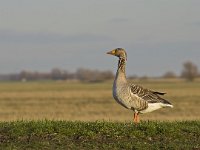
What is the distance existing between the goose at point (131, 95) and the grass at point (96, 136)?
109 cm

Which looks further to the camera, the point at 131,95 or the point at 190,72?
the point at 190,72

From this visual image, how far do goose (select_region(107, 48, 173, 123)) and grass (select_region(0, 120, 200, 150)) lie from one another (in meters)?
1.09

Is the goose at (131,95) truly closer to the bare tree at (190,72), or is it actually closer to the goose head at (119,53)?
the goose head at (119,53)

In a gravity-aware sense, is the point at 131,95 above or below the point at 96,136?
above

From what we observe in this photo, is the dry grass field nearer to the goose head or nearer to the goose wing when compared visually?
the goose head

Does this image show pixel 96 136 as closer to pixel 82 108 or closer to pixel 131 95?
pixel 131 95

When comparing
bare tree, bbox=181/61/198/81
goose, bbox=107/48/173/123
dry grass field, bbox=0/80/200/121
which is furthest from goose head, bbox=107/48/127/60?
bare tree, bbox=181/61/198/81

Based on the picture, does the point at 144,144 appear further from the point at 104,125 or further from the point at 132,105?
the point at 132,105

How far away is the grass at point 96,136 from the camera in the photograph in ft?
35.5

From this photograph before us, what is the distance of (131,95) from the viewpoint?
1338cm

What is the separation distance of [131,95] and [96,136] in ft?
7.25

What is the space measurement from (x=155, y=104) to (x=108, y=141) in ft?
9.52

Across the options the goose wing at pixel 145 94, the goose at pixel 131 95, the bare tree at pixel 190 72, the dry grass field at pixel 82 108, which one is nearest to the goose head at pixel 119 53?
the goose at pixel 131 95

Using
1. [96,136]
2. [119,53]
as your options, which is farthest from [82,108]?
[96,136]
